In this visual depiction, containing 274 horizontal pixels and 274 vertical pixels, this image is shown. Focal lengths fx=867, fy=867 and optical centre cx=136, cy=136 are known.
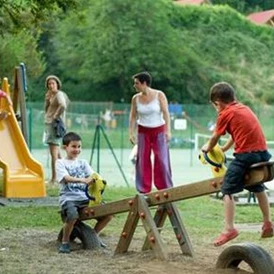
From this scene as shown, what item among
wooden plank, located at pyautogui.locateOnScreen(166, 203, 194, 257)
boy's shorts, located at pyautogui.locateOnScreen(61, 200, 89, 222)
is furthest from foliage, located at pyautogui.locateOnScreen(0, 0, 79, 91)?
wooden plank, located at pyautogui.locateOnScreen(166, 203, 194, 257)

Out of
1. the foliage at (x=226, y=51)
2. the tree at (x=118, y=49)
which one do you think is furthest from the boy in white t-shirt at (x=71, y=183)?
the foliage at (x=226, y=51)

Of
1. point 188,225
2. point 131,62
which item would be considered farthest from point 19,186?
point 131,62

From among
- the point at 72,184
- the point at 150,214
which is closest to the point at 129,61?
the point at 72,184

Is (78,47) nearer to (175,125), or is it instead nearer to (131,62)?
(131,62)

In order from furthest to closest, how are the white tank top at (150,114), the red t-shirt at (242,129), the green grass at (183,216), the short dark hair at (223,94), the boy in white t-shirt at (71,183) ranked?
the white tank top at (150,114) < the green grass at (183,216) < the boy in white t-shirt at (71,183) < the short dark hair at (223,94) < the red t-shirt at (242,129)

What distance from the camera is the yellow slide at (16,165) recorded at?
43.8 ft

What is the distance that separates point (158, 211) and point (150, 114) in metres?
2.55

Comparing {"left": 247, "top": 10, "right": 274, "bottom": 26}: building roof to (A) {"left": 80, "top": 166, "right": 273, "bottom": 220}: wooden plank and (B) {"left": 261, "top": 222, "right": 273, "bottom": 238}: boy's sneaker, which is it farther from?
(B) {"left": 261, "top": 222, "right": 273, "bottom": 238}: boy's sneaker

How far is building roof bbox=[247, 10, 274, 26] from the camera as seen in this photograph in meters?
66.7

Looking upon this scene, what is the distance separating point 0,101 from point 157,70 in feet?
135

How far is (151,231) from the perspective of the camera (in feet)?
26.3

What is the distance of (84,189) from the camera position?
8.70 meters

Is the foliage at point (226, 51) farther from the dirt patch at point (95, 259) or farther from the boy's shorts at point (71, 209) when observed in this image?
the boy's shorts at point (71, 209)

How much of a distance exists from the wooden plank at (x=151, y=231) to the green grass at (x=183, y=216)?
2102 millimetres
